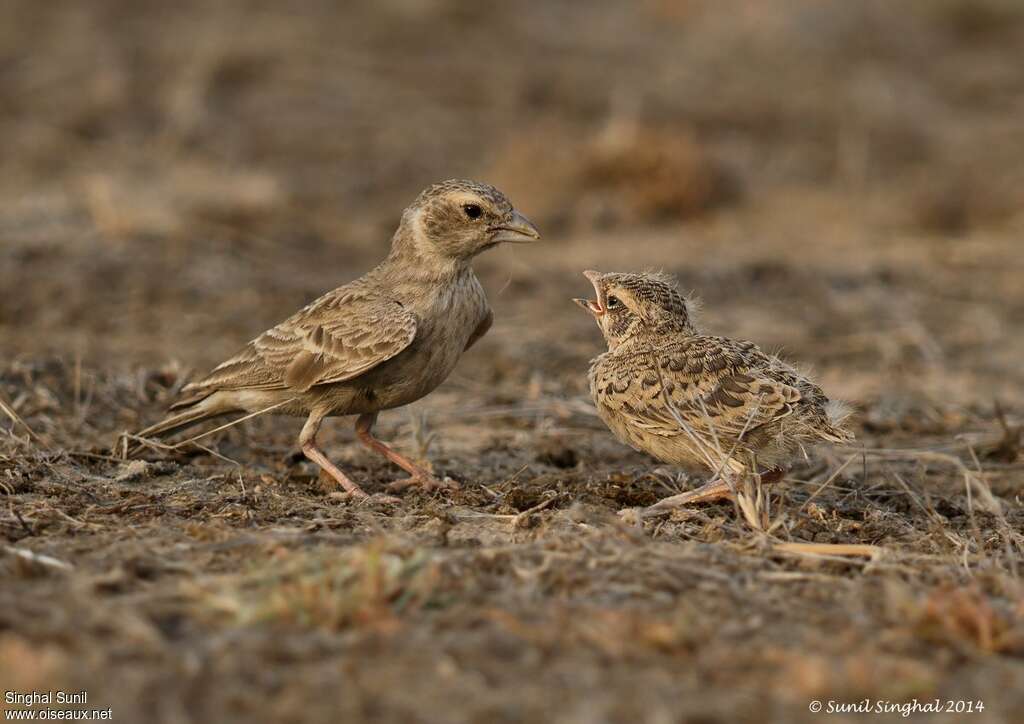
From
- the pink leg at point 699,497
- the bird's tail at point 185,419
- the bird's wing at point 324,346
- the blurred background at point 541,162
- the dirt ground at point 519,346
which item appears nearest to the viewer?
the dirt ground at point 519,346

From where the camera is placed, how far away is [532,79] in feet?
61.2

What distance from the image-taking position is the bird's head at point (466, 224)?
251 inches

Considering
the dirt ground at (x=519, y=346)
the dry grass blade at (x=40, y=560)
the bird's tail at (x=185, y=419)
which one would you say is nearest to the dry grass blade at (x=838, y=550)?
the dirt ground at (x=519, y=346)

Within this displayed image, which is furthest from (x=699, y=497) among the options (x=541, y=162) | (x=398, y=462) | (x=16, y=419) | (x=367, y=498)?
(x=541, y=162)

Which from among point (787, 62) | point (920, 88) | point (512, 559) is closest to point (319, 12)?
point (787, 62)

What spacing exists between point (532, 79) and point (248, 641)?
15.6 m

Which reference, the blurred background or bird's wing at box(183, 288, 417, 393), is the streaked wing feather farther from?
the blurred background

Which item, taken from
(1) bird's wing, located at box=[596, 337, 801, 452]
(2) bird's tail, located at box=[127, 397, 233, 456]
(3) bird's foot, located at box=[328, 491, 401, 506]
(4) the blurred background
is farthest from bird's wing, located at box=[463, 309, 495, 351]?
(4) the blurred background

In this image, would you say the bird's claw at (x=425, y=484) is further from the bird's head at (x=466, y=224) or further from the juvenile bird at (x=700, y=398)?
the bird's head at (x=466, y=224)

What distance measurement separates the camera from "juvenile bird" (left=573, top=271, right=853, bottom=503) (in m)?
5.33

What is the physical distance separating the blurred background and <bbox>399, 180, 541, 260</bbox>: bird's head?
166cm

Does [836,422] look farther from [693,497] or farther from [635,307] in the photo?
[635,307]

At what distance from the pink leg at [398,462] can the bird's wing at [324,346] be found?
40cm

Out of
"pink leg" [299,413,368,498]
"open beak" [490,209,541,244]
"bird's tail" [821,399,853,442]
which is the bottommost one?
"pink leg" [299,413,368,498]
